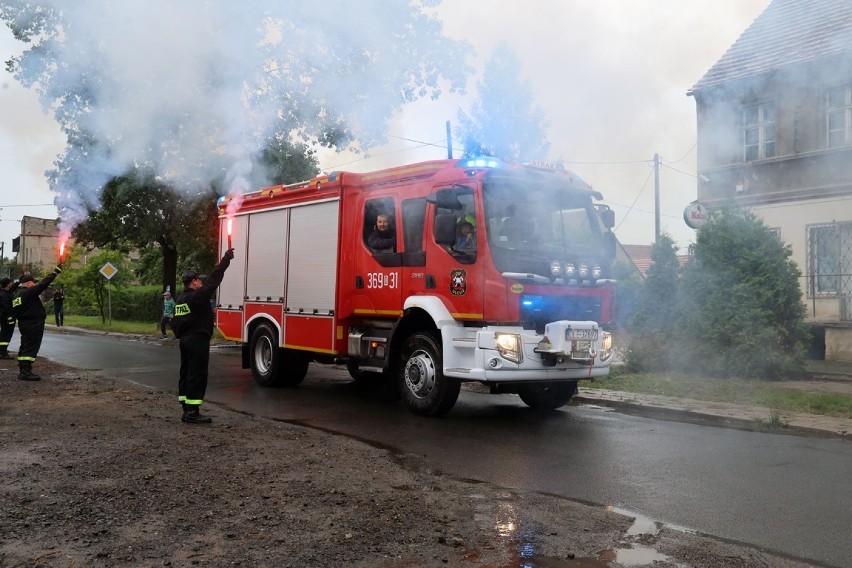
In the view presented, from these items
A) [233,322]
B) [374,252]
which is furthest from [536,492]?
[233,322]

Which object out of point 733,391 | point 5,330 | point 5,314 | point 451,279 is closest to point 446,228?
point 451,279

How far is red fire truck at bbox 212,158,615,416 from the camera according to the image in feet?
27.2

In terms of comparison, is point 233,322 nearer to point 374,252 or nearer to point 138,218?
point 374,252

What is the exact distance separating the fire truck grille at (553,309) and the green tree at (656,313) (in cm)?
422

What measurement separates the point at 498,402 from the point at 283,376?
10.9 ft

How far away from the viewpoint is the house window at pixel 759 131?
14.5 metres

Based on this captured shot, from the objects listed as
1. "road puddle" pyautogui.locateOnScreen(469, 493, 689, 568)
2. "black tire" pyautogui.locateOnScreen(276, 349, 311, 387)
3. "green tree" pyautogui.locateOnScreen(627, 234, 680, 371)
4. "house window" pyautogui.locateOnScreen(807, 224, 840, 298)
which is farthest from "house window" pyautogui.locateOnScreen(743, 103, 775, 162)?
"road puddle" pyautogui.locateOnScreen(469, 493, 689, 568)

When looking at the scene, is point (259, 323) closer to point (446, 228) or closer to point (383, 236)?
point (383, 236)

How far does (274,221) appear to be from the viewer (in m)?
11.5

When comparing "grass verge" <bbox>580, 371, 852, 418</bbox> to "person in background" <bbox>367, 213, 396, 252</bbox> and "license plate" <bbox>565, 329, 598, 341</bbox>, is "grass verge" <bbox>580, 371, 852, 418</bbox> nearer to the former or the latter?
"license plate" <bbox>565, 329, 598, 341</bbox>

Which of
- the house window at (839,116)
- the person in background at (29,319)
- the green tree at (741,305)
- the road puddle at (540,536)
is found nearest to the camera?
the road puddle at (540,536)

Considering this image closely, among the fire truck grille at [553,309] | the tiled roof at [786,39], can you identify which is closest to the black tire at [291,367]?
the fire truck grille at [553,309]

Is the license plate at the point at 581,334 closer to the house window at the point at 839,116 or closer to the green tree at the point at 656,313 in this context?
the green tree at the point at 656,313

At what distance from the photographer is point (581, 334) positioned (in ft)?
28.0
